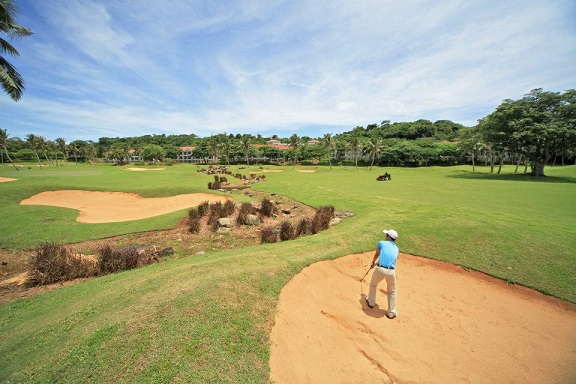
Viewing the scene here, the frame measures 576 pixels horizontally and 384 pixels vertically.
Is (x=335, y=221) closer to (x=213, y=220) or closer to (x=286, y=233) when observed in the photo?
(x=286, y=233)

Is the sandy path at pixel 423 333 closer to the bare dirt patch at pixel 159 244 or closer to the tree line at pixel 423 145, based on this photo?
the bare dirt patch at pixel 159 244

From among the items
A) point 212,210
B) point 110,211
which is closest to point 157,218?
point 212,210

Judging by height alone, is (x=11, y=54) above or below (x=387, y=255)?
above

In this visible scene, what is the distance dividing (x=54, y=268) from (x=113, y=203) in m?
15.6

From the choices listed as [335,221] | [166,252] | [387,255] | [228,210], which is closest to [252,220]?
[228,210]

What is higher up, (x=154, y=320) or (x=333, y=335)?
(x=154, y=320)

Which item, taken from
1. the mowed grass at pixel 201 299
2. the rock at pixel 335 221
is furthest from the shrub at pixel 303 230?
the mowed grass at pixel 201 299

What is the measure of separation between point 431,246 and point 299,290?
7071 mm

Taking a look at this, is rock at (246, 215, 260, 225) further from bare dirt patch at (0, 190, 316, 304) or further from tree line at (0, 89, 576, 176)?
tree line at (0, 89, 576, 176)

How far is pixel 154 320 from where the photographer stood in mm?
5133

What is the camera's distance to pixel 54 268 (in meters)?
8.88

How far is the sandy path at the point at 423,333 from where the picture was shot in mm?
5289

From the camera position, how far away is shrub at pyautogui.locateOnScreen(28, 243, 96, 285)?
8.71m

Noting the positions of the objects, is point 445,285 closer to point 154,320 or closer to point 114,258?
point 154,320
